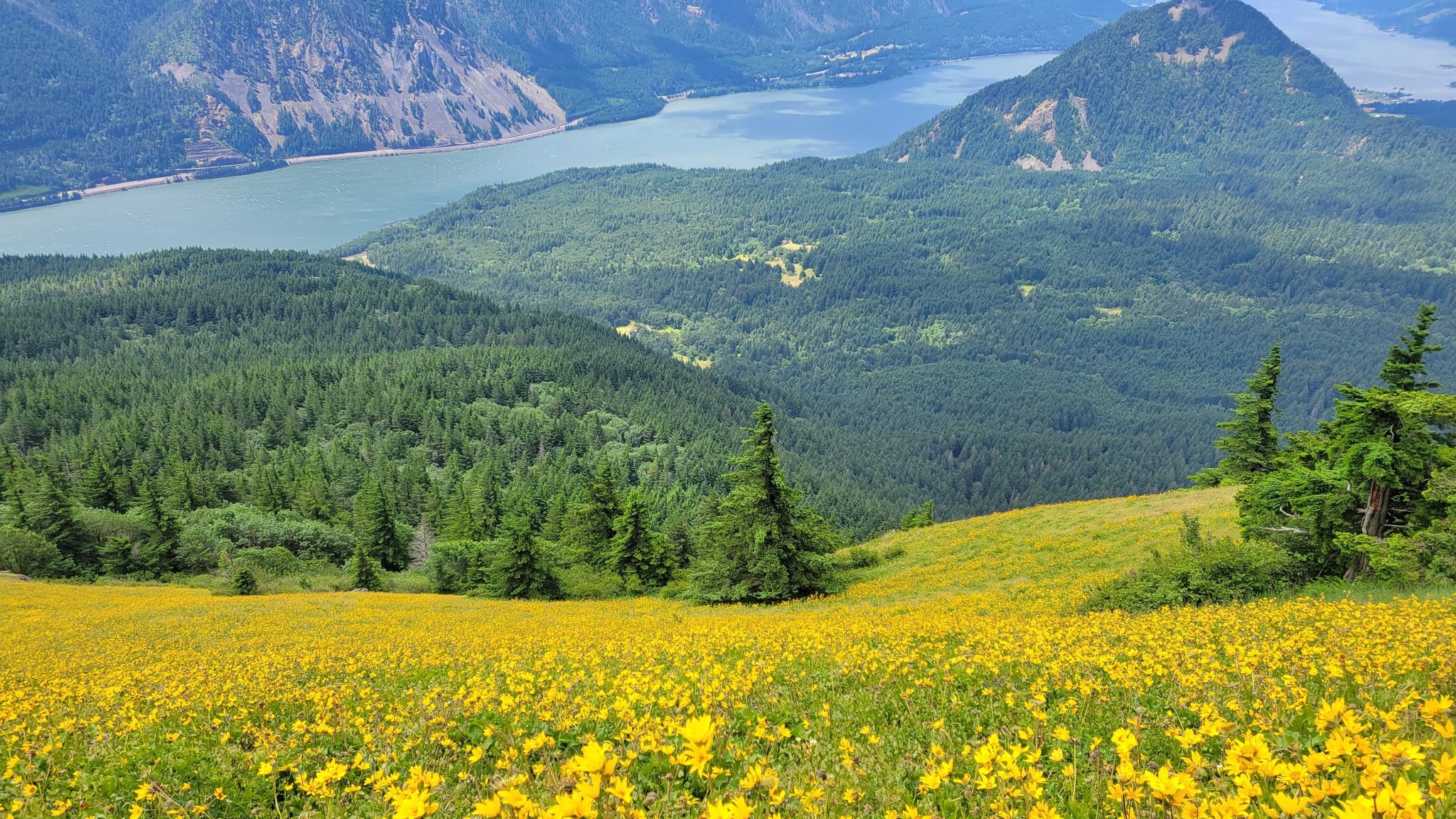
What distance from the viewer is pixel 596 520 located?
53.2 m

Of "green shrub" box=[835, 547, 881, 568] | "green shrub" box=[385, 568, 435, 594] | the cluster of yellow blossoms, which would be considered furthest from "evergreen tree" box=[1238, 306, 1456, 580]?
"green shrub" box=[385, 568, 435, 594]

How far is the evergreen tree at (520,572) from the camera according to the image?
44.8m

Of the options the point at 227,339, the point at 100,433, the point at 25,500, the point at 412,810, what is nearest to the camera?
the point at 412,810

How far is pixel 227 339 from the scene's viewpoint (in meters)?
183

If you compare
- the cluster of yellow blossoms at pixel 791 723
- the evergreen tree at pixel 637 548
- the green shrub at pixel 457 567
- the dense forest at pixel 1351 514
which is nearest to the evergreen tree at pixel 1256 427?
the dense forest at pixel 1351 514

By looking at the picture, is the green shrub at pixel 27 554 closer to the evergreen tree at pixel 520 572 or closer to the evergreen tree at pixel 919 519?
the evergreen tree at pixel 520 572

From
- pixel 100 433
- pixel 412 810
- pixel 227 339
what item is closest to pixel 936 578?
pixel 412 810

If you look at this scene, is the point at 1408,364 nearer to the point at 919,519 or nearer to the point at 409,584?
the point at 919,519

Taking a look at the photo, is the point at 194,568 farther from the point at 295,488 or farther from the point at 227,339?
the point at 227,339

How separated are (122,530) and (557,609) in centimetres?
4926

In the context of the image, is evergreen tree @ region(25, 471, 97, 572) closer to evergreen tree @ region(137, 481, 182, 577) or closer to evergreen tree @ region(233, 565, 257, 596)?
evergreen tree @ region(137, 481, 182, 577)

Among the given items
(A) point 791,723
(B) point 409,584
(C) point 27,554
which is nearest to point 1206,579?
(A) point 791,723

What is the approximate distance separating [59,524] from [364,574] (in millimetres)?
26239

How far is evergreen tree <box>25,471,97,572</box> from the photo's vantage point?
181ft
